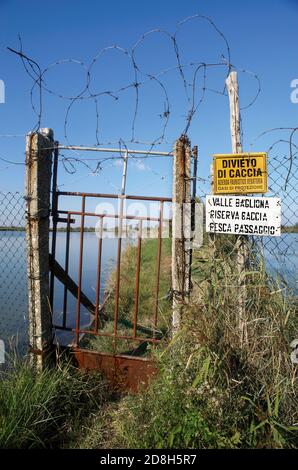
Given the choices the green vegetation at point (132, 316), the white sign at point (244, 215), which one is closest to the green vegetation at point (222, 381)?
the white sign at point (244, 215)

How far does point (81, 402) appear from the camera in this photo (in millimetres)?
3064

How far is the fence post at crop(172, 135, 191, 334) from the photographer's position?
3.04 meters

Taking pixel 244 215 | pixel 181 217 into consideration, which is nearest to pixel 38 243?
pixel 181 217

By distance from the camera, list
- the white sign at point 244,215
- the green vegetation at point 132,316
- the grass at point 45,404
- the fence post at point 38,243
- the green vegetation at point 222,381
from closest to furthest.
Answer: the green vegetation at point 222,381, the grass at point 45,404, the white sign at point 244,215, the fence post at point 38,243, the green vegetation at point 132,316

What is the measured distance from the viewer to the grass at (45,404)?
2475mm

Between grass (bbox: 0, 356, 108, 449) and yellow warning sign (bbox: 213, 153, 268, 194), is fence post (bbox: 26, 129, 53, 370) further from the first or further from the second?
yellow warning sign (bbox: 213, 153, 268, 194)

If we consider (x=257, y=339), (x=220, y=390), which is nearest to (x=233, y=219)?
(x=257, y=339)

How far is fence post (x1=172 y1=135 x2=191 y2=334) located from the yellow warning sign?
0.29 m

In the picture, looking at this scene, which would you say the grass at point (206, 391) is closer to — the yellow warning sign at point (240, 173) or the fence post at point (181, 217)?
the fence post at point (181, 217)

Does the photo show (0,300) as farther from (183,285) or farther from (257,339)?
(257,339)

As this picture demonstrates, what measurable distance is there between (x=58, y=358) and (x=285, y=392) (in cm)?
210

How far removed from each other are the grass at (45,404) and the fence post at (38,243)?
0.92ft

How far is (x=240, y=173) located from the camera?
2812 millimetres

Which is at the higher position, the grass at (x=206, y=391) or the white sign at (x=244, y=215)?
the white sign at (x=244, y=215)
